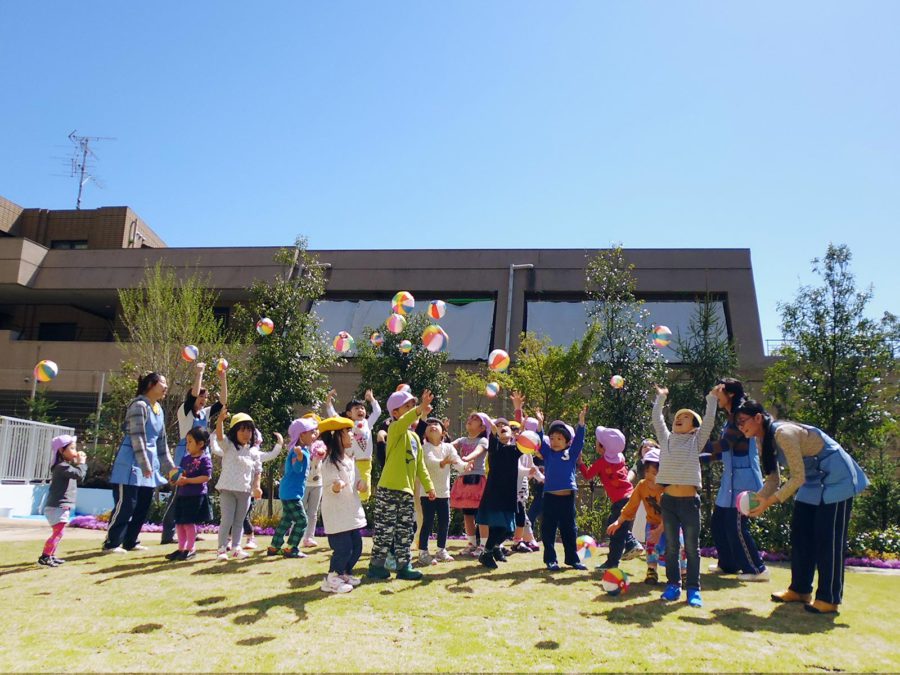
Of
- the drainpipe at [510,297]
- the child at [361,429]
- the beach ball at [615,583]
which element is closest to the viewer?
the beach ball at [615,583]

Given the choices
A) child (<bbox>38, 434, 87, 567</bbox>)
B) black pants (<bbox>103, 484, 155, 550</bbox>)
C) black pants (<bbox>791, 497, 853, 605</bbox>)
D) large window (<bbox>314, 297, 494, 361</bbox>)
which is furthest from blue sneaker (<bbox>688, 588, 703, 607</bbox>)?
large window (<bbox>314, 297, 494, 361</bbox>)

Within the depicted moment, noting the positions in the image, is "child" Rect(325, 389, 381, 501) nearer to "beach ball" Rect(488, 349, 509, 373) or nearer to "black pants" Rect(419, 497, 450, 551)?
"black pants" Rect(419, 497, 450, 551)

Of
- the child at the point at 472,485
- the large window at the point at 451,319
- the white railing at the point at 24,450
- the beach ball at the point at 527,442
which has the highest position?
the large window at the point at 451,319

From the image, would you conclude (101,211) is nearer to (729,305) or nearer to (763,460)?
(729,305)

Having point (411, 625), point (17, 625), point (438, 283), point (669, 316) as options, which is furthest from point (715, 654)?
point (438, 283)

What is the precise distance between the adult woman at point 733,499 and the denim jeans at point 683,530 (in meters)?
1.59

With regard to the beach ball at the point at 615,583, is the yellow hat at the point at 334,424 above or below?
above

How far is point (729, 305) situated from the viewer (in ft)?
67.3

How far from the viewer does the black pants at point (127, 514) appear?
25.5 ft

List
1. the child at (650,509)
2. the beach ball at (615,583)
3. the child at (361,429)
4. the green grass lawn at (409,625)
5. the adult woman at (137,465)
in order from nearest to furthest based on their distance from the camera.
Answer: the green grass lawn at (409,625), the beach ball at (615,583), the child at (650,509), the adult woman at (137,465), the child at (361,429)

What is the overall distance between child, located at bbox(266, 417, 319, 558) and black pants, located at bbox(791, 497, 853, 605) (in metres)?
5.22

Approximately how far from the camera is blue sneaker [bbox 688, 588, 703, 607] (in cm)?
557

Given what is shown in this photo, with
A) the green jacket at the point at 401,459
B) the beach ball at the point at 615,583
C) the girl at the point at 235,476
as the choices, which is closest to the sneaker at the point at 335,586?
the green jacket at the point at 401,459

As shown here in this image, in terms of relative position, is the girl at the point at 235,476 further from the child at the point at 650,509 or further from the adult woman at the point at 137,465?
the child at the point at 650,509
